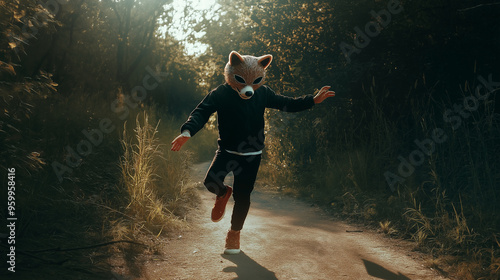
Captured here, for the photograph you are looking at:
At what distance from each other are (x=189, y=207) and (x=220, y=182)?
2.32 m

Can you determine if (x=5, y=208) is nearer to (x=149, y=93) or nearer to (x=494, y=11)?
(x=494, y=11)

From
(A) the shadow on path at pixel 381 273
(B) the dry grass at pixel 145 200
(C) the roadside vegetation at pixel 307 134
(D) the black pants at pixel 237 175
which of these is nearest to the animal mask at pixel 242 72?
(D) the black pants at pixel 237 175

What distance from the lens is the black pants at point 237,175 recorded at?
5043mm

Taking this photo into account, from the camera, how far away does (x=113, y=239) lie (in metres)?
4.85

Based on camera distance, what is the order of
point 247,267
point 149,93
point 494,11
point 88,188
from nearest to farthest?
point 247,267 → point 88,188 → point 494,11 → point 149,93

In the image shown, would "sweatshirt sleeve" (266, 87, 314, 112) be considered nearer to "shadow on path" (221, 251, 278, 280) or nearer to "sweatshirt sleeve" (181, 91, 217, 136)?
"sweatshirt sleeve" (181, 91, 217, 136)

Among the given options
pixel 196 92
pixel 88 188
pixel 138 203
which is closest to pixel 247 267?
pixel 138 203

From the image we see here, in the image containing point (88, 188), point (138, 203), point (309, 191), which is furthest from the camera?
point (309, 191)

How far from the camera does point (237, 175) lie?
509cm

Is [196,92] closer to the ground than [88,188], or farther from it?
farther from it

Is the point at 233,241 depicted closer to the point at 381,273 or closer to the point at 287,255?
the point at 287,255

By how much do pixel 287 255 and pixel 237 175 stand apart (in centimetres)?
99

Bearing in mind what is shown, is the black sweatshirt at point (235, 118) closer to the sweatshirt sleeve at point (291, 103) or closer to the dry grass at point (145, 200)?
the sweatshirt sleeve at point (291, 103)

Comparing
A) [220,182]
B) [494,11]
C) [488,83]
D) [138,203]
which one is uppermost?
[494,11]
